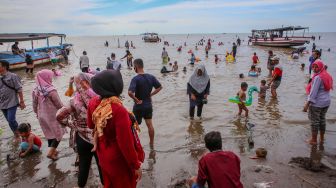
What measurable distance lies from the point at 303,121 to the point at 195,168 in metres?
4.14

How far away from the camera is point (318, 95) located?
5102mm

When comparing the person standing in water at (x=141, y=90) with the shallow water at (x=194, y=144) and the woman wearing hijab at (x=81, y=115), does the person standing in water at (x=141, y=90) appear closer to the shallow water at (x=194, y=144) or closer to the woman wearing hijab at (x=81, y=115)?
the shallow water at (x=194, y=144)

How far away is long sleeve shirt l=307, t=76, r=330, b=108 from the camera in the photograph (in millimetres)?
5011

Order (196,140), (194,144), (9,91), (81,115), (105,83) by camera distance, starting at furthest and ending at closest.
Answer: (196,140) → (194,144) → (9,91) → (81,115) → (105,83)

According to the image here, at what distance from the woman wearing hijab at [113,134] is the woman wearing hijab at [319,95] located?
13.2 ft

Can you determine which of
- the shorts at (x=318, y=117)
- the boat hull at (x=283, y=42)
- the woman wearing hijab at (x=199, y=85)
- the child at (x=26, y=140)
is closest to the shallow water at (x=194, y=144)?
the child at (x=26, y=140)

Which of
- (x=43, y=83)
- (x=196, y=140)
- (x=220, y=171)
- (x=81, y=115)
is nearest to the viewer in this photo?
(x=220, y=171)

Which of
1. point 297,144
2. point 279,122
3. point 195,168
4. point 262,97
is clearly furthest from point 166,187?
point 262,97

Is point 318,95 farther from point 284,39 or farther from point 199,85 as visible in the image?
point 284,39

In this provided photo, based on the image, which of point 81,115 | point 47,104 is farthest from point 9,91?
point 81,115

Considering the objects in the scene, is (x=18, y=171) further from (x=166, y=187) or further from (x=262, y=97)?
(x=262, y=97)

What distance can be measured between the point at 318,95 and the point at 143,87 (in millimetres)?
3371

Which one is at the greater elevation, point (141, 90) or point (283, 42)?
point (283, 42)

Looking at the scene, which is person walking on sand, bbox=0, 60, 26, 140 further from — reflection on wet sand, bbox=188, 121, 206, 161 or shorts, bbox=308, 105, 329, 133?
shorts, bbox=308, 105, 329, 133
